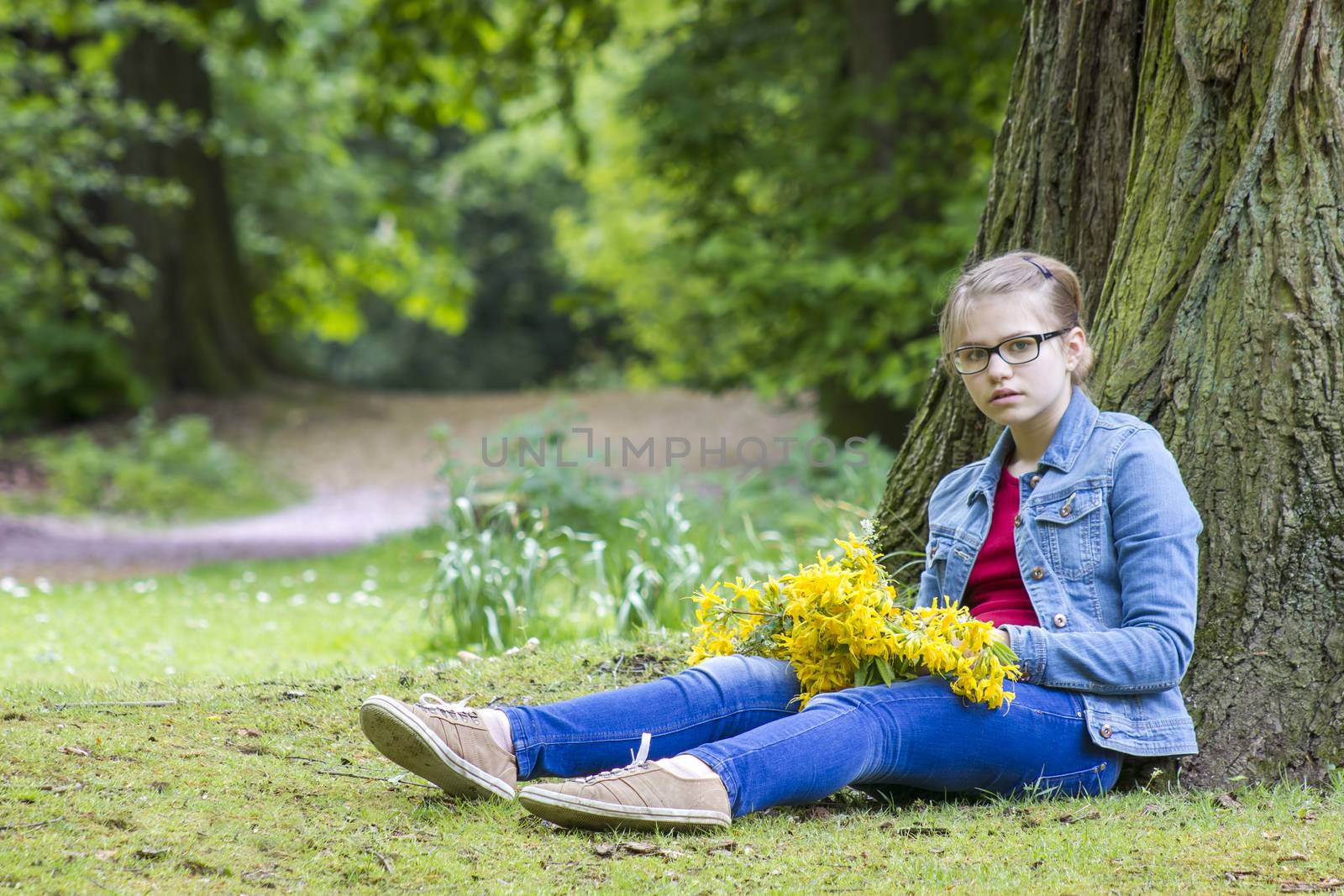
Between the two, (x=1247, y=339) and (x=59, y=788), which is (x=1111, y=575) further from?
(x=59, y=788)

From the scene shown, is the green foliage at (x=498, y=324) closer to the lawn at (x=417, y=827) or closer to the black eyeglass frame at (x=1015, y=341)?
the lawn at (x=417, y=827)

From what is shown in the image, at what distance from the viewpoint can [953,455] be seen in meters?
3.70

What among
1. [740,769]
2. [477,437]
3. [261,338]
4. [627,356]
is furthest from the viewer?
A: [627,356]

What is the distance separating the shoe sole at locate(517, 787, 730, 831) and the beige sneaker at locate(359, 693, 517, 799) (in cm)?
19

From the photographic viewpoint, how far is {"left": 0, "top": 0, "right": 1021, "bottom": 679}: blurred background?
614cm

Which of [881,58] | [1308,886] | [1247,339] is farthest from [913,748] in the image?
[881,58]

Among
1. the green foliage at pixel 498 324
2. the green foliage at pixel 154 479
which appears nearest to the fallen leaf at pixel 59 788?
the green foliage at pixel 154 479

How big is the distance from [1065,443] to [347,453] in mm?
13321

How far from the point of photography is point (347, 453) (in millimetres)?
15266

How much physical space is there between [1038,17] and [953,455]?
1286 millimetres

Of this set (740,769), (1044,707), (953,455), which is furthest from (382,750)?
(953,455)

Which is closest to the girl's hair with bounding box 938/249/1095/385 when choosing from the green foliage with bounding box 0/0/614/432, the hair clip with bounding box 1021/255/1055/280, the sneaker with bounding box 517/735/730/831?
the hair clip with bounding box 1021/255/1055/280

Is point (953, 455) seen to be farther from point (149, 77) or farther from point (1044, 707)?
point (149, 77)

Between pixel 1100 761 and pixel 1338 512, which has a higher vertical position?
pixel 1338 512
